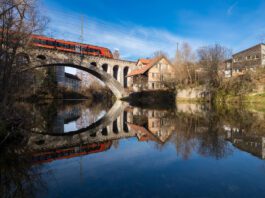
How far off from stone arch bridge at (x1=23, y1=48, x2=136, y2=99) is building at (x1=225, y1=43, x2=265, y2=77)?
22876mm

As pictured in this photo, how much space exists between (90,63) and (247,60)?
36.7 meters

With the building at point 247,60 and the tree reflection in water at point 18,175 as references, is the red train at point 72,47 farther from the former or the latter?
the tree reflection in water at point 18,175

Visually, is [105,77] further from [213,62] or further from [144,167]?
[144,167]

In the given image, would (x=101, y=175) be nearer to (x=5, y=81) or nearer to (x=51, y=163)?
(x=51, y=163)

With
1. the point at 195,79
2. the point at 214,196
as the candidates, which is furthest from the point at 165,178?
the point at 195,79

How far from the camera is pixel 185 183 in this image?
14.1ft

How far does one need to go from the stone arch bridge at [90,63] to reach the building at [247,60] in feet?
75.1

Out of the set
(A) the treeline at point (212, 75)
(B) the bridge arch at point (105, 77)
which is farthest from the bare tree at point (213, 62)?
(B) the bridge arch at point (105, 77)

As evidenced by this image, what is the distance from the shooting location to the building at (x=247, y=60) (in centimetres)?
4378

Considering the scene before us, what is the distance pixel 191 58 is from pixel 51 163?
34.4 metres

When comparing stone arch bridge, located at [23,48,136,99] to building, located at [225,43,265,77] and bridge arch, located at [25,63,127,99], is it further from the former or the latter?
building, located at [225,43,265,77]

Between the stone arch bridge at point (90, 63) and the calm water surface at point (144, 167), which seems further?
the stone arch bridge at point (90, 63)

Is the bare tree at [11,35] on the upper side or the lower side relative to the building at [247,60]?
lower

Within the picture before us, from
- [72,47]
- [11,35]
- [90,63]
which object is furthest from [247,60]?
[11,35]
